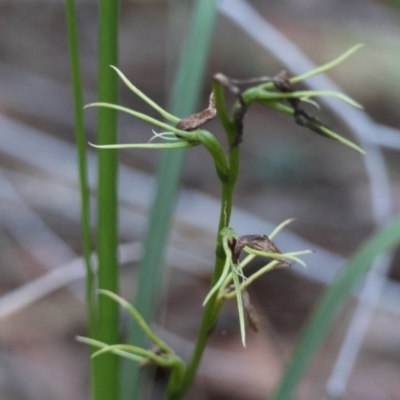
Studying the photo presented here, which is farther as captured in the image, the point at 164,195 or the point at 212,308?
the point at 164,195

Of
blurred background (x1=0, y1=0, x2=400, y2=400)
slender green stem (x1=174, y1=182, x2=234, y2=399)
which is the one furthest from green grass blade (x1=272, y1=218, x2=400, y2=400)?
blurred background (x1=0, y1=0, x2=400, y2=400)

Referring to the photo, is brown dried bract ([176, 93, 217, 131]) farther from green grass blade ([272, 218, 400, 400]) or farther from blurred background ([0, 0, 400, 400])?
blurred background ([0, 0, 400, 400])

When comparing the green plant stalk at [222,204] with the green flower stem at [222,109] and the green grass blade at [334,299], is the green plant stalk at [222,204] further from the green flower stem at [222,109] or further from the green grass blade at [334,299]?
the green grass blade at [334,299]

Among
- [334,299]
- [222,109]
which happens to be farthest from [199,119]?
[334,299]

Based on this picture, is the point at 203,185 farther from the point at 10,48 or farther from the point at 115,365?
the point at 115,365

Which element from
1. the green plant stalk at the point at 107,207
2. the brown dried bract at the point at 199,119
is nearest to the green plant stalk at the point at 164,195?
the green plant stalk at the point at 107,207

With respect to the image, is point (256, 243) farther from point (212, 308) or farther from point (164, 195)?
point (164, 195)
